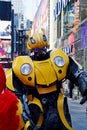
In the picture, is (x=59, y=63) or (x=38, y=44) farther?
(x=38, y=44)

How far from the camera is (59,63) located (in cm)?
557

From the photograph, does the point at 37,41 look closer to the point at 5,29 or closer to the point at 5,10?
the point at 5,29

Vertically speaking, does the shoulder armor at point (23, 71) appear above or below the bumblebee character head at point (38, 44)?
below

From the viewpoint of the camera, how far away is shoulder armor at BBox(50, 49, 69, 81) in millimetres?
5535

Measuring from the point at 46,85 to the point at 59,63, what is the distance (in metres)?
0.27

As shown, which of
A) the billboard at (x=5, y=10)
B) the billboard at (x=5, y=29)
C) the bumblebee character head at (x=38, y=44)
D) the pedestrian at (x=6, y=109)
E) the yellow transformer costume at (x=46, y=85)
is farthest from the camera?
the billboard at (x=5, y=29)

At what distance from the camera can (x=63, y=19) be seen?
3775 centimetres

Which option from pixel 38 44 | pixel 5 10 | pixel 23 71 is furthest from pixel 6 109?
pixel 5 10

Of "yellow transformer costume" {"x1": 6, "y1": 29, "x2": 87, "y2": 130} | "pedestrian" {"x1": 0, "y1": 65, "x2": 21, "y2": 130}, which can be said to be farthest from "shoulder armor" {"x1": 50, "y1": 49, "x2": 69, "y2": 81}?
"pedestrian" {"x1": 0, "y1": 65, "x2": 21, "y2": 130}

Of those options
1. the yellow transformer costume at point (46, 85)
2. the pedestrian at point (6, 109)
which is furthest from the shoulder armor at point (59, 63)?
the pedestrian at point (6, 109)

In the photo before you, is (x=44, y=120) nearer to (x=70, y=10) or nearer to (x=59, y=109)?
(x=59, y=109)

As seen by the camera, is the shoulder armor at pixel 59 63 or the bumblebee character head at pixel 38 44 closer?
the shoulder armor at pixel 59 63

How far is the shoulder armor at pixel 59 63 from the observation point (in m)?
5.54

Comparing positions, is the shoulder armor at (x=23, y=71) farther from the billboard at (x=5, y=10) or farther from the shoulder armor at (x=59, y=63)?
the billboard at (x=5, y=10)
